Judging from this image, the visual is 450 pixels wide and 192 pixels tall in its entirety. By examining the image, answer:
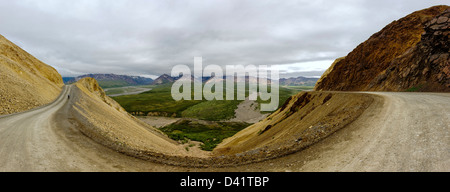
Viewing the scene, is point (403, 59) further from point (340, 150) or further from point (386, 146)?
point (340, 150)

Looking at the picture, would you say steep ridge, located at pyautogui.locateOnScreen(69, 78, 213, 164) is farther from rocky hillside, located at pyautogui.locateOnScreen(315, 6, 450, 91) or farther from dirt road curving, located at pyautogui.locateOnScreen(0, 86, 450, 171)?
rocky hillside, located at pyautogui.locateOnScreen(315, 6, 450, 91)

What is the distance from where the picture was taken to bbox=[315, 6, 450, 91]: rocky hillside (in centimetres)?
2741

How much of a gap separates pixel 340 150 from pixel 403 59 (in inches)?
1626

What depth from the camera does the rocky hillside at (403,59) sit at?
89.9 feet

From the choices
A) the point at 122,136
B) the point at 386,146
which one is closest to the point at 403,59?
the point at 386,146

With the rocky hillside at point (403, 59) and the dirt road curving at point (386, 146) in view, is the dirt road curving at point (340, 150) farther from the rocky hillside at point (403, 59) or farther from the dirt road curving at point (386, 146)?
the rocky hillside at point (403, 59)

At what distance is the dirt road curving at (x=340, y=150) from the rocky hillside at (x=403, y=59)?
79.8ft

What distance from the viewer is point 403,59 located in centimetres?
3525

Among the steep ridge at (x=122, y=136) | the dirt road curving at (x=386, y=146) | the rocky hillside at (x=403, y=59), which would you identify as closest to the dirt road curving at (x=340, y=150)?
the dirt road curving at (x=386, y=146)

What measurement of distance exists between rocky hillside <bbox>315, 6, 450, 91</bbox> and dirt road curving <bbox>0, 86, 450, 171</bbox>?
2433cm

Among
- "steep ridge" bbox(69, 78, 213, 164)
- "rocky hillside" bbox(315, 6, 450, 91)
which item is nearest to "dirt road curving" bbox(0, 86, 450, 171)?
"steep ridge" bbox(69, 78, 213, 164)
